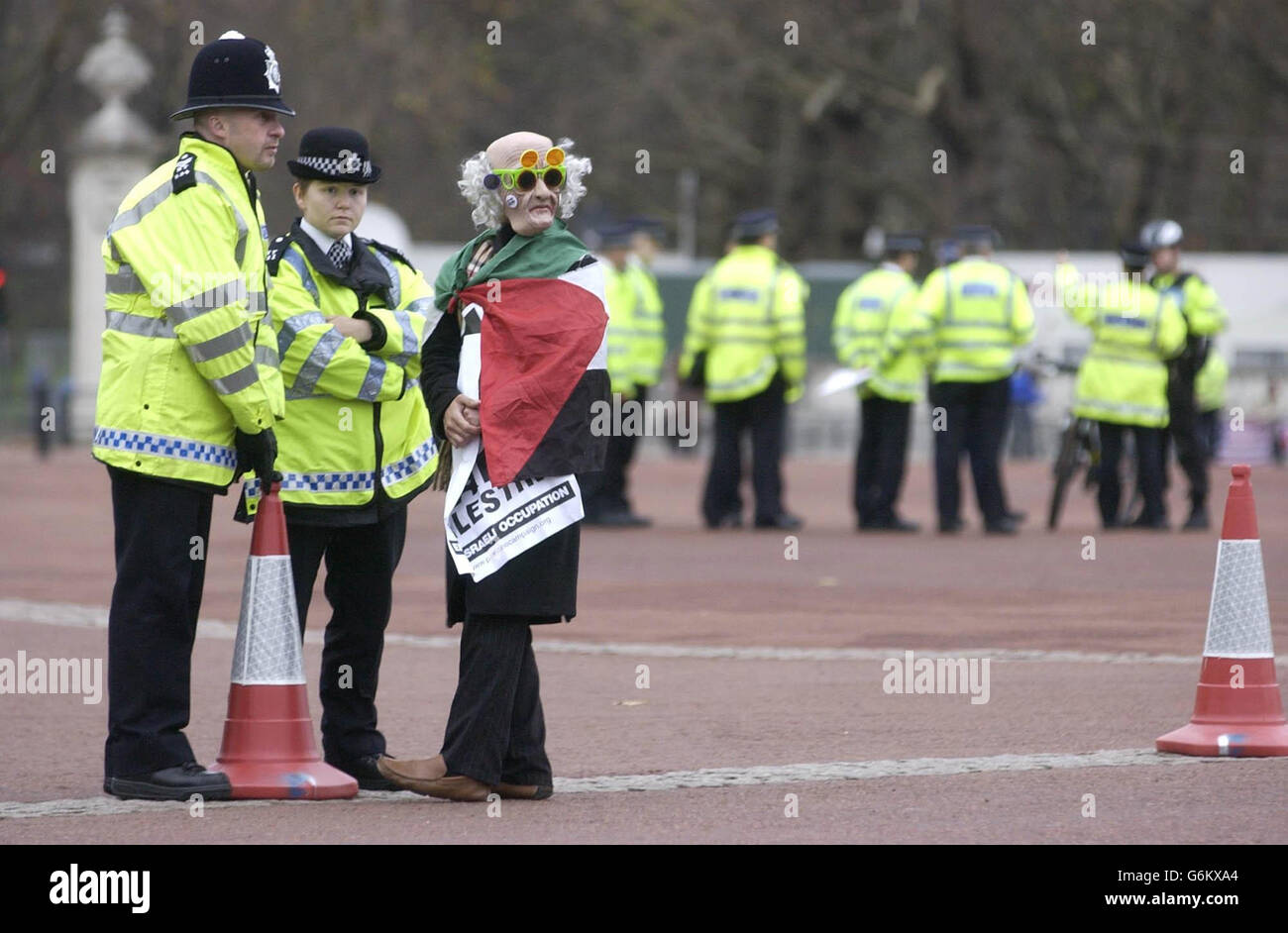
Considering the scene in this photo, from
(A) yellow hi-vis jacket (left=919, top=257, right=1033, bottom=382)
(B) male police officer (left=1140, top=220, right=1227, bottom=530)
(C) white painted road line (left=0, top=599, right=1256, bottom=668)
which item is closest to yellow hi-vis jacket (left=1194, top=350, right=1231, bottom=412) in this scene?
(B) male police officer (left=1140, top=220, right=1227, bottom=530)

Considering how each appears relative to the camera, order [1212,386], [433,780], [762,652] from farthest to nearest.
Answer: [1212,386]
[762,652]
[433,780]

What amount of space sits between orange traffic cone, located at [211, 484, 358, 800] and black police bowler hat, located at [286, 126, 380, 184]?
1053mm

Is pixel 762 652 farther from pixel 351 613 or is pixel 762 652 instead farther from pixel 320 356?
pixel 320 356

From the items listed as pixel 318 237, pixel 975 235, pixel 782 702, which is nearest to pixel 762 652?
pixel 782 702

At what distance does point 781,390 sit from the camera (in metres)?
18.1

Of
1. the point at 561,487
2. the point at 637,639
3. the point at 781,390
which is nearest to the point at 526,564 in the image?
the point at 561,487

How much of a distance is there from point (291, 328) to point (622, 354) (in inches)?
441

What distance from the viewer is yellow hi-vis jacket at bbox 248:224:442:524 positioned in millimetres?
7465

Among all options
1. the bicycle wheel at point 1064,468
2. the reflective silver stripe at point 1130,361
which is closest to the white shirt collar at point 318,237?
the reflective silver stripe at point 1130,361

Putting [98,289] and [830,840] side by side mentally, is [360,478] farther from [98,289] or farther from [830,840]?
[98,289]

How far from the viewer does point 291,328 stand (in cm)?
748

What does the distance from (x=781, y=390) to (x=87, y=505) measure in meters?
7.13

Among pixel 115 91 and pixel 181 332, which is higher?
pixel 115 91

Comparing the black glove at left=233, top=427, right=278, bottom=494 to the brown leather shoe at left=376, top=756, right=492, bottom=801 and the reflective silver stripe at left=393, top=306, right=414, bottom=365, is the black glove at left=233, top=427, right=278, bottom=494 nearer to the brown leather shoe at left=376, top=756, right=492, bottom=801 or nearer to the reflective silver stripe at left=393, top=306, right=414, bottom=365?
the reflective silver stripe at left=393, top=306, right=414, bottom=365
